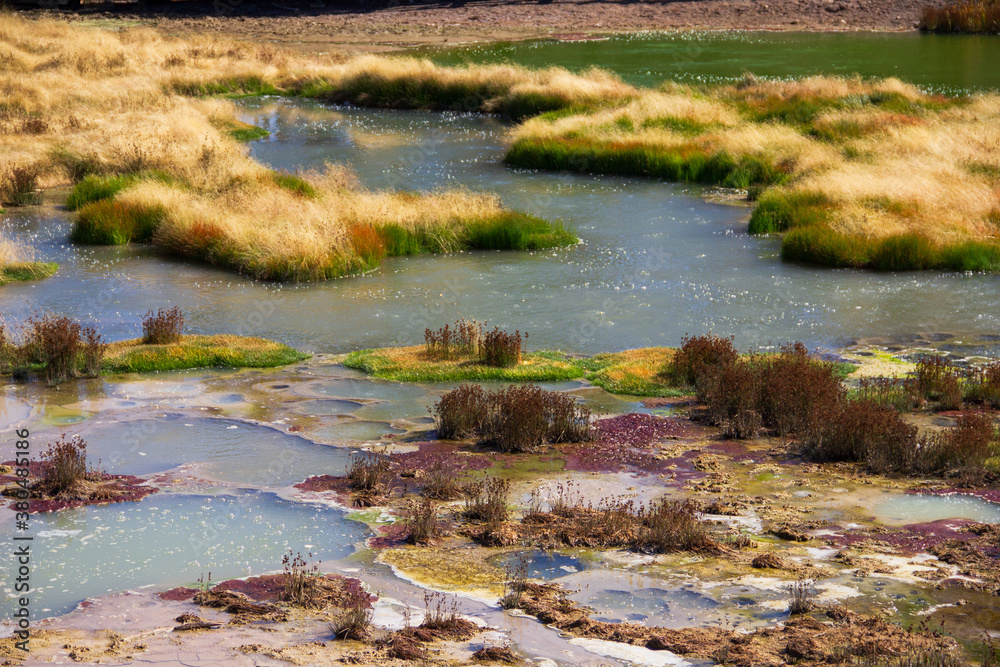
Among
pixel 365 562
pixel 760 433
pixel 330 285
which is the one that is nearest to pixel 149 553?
pixel 365 562

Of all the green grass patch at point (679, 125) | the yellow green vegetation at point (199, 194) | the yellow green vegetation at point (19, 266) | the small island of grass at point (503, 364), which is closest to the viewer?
the small island of grass at point (503, 364)

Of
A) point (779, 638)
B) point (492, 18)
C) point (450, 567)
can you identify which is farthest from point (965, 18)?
point (779, 638)

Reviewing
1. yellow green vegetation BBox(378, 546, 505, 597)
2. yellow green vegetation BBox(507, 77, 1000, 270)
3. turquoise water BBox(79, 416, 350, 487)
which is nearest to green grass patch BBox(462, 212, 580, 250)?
yellow green vegetation BBox(507, 77, 1000, 270)

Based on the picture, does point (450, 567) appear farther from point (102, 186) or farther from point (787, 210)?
point (102, 186)

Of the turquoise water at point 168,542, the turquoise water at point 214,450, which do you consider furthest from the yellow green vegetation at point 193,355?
the turquoise water at point 168,542

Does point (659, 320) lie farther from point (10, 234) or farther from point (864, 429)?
point (10, 234)

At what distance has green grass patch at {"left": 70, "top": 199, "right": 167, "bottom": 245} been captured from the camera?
83.3 ft

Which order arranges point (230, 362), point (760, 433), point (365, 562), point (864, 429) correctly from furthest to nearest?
point (230, 362), point (760, 433), point (864, 429), point (365, 562)

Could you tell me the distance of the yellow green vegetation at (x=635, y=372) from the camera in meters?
15.9

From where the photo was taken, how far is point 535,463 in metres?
13.1

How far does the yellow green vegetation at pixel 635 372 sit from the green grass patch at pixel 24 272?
12.1 metres

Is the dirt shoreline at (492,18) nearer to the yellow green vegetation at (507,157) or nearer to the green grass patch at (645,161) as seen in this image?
the yellow green vegetation at (507,157)

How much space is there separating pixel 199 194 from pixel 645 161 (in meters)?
13.6

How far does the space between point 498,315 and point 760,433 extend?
648 cm
